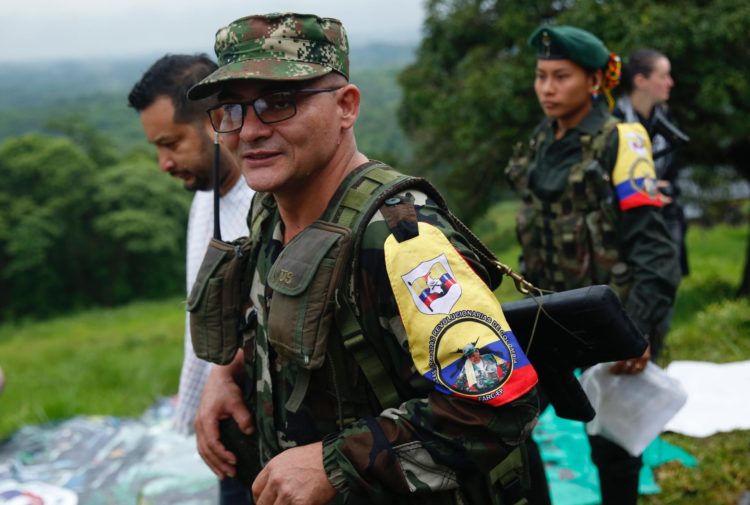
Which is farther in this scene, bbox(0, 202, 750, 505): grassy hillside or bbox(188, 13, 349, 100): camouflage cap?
bbox(0, 202, 750, 505): grassy hillside

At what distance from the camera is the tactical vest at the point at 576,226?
3152 mm

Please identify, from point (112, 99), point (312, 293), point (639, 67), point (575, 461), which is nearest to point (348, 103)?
point (312, 293)

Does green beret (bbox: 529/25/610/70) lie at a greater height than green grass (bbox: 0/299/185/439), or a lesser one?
greater

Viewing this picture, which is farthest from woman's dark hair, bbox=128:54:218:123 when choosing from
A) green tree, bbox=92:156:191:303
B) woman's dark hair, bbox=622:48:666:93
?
green tree, bbox=92:156:191:303

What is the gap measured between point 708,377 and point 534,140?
7.55 feet

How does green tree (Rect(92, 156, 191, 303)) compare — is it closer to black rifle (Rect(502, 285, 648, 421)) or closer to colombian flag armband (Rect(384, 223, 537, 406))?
black rifle (Rect(502, 285, 648, 421))

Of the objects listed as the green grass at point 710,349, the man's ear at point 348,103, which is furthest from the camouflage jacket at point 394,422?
the green grass at point 710,349

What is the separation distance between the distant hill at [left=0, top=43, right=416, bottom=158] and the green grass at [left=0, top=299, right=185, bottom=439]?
2742mm

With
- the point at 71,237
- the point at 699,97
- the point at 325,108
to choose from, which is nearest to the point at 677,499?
the point at 325,108

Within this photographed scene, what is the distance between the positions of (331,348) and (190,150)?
1.51 meters

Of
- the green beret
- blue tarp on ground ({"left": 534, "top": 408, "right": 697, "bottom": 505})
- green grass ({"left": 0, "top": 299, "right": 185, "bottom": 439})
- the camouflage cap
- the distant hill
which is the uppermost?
the camouflage cap

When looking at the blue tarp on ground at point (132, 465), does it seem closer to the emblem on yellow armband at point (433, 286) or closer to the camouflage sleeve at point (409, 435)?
the camouflage sleeve at point (409, 435)

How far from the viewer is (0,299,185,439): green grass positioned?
6.41 metres

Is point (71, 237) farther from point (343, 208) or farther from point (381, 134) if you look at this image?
point (343, 208)
